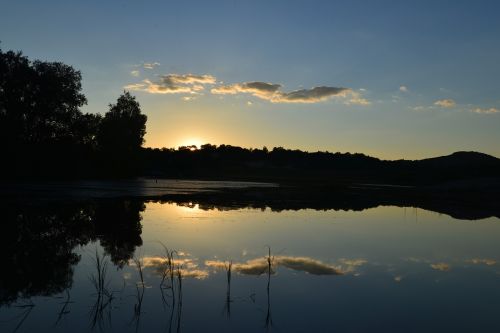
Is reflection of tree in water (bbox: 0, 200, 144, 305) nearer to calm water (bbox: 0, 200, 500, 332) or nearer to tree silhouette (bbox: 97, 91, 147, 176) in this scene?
calm water (bbox: 0, 200, 500, 332)

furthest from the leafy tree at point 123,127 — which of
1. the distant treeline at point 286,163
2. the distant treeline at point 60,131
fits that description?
the distant treeline at point 286,163

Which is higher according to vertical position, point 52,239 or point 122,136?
point 122,136

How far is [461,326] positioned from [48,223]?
18.7 m

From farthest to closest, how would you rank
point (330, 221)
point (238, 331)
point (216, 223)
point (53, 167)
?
Answer: point (53, 167) → point (330, 221) → point (216, 223) → point (238, 331)

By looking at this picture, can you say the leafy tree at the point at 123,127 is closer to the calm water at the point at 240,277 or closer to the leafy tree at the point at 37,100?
the leafy tree at the point at 37,100

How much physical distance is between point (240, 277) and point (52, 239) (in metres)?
8.81

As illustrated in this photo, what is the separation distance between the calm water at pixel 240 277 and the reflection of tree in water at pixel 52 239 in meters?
0.05

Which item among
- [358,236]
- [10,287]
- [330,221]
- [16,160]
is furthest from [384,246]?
[16,160]

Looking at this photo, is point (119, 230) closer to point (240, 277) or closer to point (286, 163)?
point (240, 277)

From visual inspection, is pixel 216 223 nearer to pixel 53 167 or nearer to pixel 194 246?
pixel 194 246

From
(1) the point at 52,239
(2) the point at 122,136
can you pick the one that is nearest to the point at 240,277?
(1) the point at 52,239

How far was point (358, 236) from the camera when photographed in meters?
22.0

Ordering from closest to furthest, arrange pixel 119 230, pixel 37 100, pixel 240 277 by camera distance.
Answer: pixel 240 277 < pixel 119 230 < pixel 37 100

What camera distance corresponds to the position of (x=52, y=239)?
17.3 metres
